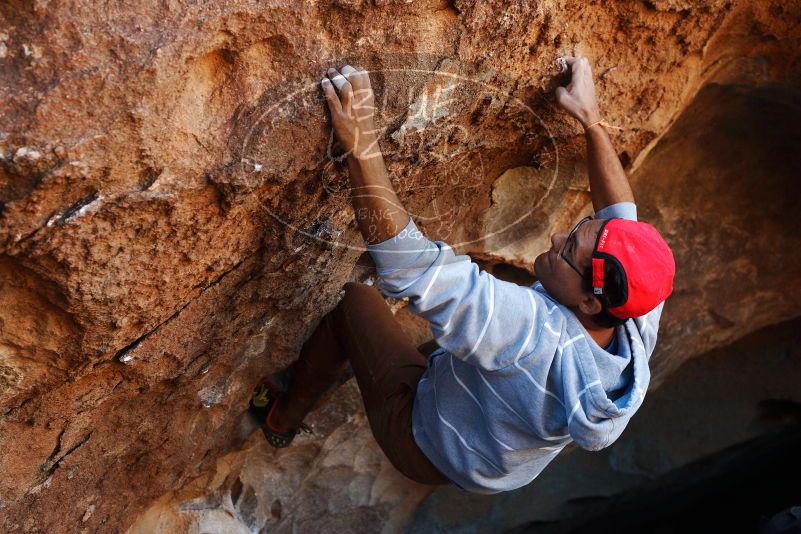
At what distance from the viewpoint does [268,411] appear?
78.0 inches

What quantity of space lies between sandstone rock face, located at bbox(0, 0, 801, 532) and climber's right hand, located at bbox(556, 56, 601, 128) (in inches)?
1.4

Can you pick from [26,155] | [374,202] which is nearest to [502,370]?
[374,202]

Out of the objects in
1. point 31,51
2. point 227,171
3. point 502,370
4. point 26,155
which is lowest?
point 502,370

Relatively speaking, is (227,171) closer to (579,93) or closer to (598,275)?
(598,275)

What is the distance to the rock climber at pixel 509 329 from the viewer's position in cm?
121

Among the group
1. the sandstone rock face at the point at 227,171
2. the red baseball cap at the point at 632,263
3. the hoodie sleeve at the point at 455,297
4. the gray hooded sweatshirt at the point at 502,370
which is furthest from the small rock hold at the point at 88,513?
the red baseball cap at the point at 632,263

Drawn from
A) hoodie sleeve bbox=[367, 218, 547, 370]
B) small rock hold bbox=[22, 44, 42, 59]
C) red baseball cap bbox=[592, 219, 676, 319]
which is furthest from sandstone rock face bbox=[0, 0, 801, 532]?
red baseball cap bbox=[592, 219, 676, 319]

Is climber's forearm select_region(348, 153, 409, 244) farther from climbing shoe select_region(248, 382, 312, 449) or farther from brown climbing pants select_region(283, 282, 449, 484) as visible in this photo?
climbing shoe select_region(248, 382, 312, 449)

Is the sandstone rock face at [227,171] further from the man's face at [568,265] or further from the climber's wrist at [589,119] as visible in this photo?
the man's face at [568,265]

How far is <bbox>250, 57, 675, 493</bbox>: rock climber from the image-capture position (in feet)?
3.98

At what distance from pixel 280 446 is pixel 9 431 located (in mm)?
765

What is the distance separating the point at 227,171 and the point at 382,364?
24.0 inches

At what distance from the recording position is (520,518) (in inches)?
123

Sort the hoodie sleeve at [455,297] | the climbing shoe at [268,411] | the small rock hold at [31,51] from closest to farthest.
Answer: the small rock hold at [31,51] → the hoodie sleeve at [455,297] → the climbing shoe at [268,411]
